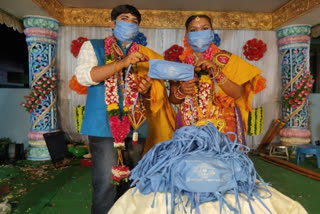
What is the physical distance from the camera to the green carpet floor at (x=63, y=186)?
3025 millimetres

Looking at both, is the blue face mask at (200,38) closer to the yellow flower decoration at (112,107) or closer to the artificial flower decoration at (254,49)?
the yellow flower decoration at (112,107)

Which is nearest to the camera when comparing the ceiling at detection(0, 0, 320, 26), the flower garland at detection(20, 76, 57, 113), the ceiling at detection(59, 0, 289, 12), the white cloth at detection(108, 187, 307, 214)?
the white cloth at detection(108, 187, 307, 214)

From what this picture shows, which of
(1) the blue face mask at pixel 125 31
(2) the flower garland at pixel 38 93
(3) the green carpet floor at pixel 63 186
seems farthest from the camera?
(2) the flower garland at pixel 38 93

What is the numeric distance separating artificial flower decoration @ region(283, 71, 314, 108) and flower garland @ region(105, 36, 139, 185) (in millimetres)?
5019

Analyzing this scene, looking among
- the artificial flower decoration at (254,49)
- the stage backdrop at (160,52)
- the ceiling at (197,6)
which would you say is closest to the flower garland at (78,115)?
the stage backdrop at (160,52)

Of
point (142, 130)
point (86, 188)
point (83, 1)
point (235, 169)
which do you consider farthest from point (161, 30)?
point (235, 169)

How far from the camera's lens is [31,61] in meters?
5.58

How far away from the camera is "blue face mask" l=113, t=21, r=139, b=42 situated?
5.62 ft

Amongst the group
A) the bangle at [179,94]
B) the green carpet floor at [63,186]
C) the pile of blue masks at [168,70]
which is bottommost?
the green carpet floor at [63,186]

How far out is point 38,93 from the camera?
215 inches

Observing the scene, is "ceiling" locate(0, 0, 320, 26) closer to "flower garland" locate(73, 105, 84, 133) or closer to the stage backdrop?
the stage backdrop

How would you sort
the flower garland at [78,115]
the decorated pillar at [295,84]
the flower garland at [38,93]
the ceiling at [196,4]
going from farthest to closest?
the flower garland at [78,115] < the decorated pillar at [295,84] < the ceiling at [196,4] < the flower garland at [38,93]

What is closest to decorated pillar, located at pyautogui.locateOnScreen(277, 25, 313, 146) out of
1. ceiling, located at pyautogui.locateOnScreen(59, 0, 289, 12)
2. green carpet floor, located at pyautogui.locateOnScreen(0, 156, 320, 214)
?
ceiling, located at pyautogui.locateOnScreen(59, 0, 289, 12)

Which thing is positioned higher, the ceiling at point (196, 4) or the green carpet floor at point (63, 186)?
the ceiling at point (196, 4)
